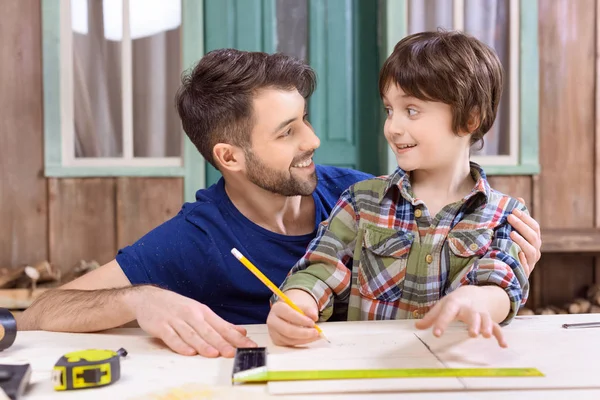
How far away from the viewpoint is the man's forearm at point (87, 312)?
1341 mm

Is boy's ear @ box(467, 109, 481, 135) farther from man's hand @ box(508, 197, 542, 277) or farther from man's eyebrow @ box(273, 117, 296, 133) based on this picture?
man's eyebrow @ box(273, 117, 296, 133)

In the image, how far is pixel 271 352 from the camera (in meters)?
1.12

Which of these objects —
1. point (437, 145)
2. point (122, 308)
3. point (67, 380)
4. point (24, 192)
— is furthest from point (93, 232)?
point (67, 380)

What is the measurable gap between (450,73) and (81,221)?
2.28m

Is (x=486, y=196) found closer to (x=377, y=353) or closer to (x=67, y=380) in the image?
(x=377, y=353)

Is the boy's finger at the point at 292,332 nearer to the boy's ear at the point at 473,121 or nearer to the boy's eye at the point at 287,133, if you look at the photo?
the boy's ear at the point at 473,121

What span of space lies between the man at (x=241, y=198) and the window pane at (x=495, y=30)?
151 cm

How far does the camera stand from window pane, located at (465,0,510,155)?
3305mm

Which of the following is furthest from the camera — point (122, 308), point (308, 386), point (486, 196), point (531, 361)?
point (486, 196)

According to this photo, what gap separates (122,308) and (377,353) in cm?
54

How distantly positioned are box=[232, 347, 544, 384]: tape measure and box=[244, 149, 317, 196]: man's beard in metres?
0.92

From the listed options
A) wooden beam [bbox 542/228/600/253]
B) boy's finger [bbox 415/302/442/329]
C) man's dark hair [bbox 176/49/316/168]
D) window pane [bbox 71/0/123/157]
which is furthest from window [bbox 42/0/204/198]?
boy's finger [bbox 415/302/442/329]

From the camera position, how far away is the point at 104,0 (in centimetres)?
324

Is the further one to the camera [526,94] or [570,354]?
[526,94]
